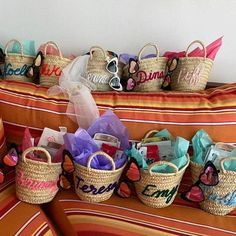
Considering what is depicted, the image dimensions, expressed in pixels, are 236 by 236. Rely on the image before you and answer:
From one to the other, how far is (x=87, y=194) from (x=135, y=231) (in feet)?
0.74

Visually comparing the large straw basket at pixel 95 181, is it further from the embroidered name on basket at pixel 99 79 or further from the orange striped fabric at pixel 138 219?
the embroidered name on basket at pixel 99 79

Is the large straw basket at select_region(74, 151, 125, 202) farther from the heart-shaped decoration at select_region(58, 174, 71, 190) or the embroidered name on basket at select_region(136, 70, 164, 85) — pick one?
the embroidered name on basket at select_region(136, 70, 164, 85)

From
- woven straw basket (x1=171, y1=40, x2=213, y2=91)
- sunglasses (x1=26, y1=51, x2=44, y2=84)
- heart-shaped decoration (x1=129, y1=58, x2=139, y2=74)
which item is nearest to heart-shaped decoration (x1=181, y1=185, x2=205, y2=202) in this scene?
woven straw basket (x1=171, y1=40, x2=213, y2=91)

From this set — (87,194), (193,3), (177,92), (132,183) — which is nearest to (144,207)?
(132,183)

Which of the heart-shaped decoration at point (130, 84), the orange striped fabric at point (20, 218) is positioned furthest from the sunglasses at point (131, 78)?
the orange striped fabric at point (20, 218)

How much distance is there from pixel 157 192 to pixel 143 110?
1.07 ft

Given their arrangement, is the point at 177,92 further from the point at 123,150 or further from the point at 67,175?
the point at 67,175

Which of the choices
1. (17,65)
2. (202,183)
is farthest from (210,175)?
(17,65)

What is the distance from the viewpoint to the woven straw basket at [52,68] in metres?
1.52

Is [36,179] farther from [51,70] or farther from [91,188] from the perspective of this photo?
[51,70]

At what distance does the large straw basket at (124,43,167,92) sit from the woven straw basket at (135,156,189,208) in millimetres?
394

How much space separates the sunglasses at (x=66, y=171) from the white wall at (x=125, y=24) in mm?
647

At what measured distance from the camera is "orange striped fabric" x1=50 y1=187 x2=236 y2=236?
3.82ft

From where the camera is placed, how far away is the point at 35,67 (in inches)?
61.7
